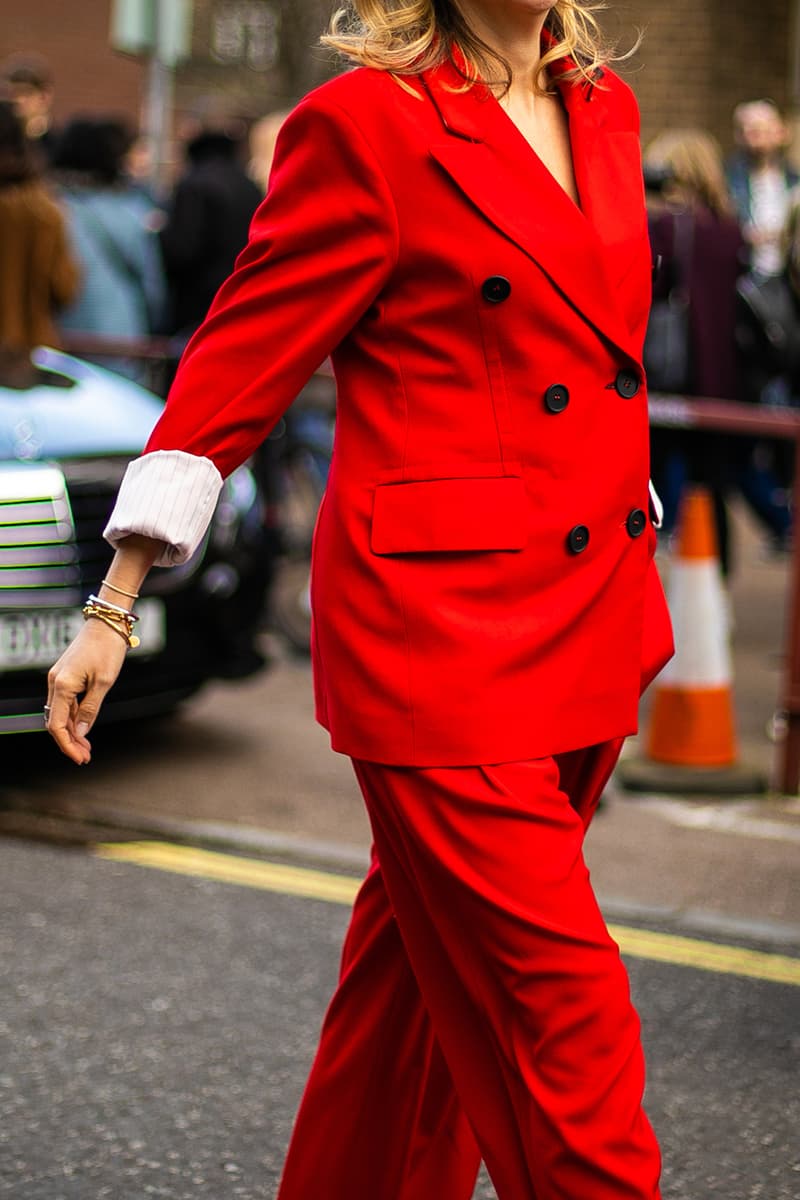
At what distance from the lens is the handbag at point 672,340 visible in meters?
8.20

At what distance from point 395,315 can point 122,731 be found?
4513 mm

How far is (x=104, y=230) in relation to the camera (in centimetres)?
991

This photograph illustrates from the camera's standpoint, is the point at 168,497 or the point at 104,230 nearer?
the point at 168,497

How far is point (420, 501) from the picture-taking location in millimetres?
2264

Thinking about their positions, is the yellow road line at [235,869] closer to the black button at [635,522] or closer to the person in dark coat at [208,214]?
the black button at [635,522]

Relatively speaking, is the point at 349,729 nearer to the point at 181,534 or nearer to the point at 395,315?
the point at 181,534

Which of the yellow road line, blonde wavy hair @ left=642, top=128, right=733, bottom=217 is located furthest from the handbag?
the yellow road line

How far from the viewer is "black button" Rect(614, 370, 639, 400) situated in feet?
7.73

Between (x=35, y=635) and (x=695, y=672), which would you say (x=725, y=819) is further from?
(x=35, y=635)

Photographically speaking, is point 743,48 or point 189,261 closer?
point 189,261

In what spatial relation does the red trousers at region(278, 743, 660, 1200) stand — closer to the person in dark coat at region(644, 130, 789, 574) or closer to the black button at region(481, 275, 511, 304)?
the black button at region(481, 275, 511, 304)

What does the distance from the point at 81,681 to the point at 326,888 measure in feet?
9.30

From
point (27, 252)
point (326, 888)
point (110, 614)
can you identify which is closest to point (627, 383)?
point (110, 614)

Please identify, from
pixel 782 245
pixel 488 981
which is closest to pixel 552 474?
pixel 488 981
